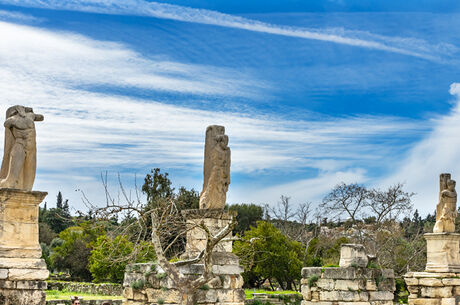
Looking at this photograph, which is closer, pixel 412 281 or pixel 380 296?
pixel 380 296

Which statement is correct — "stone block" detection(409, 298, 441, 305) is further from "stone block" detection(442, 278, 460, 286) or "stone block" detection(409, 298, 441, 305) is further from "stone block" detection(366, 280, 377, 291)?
"stone block" detection(366, 280, 377, 291)

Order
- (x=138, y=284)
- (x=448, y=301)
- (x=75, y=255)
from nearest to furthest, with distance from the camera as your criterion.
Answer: (x=138, y=284), (x=448, y=301), (x=75, y=255)

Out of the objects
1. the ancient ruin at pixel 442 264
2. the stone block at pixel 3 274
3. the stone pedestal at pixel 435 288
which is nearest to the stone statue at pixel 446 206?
the ancient ruin at pixel 442 264

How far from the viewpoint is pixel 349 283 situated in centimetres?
1127

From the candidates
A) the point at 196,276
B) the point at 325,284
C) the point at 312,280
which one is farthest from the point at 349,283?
the point at 196,276

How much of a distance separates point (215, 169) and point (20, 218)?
13.2 ft

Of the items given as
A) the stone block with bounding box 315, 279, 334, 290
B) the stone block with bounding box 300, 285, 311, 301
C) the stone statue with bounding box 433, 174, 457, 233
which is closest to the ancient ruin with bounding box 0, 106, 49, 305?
the stone block with bounding box 300, 285, 311, 301

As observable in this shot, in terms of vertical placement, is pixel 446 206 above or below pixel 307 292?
above

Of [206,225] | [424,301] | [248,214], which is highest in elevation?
[248,214]

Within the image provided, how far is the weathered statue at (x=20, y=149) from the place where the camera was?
8.77 meters

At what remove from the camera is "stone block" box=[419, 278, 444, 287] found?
595 inches

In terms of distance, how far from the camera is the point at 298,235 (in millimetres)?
34375

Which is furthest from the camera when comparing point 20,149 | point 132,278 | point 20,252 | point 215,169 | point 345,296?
point 215,169

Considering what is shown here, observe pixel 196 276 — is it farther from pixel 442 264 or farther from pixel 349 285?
pixel 442 264
